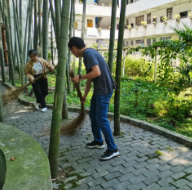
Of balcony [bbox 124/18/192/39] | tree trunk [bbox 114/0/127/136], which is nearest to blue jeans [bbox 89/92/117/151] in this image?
tree trunk [bbox 114/0/127/136]

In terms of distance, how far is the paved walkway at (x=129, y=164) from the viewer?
2357 millimetres

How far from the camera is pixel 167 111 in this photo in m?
4.78

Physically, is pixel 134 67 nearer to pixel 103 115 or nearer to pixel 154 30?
pixel 103 115

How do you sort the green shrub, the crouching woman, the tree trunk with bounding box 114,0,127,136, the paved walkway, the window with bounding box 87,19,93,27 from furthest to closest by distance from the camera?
the window with bounding box 87,19,93,27 → the green shrub → the crouching woman → the tree trunk with bounding box 114,0,127,136 → the paved walkway

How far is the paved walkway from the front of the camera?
7.73ft

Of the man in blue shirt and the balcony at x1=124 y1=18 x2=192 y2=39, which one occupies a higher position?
the balcony at x1=124 y1=18 x2=192 y2=39

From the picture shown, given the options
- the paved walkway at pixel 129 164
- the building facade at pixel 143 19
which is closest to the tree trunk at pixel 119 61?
the paved walkway at pixel 129 164

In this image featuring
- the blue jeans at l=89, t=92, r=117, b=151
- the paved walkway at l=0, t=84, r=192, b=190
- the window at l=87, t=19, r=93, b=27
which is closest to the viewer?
the paved walkway at l=0, t=84, r=192, b=190

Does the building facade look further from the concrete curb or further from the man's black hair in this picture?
the man's black hair

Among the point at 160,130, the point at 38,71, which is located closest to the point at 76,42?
the point at 160,130

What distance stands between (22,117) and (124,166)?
9.70ft

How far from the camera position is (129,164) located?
278cm

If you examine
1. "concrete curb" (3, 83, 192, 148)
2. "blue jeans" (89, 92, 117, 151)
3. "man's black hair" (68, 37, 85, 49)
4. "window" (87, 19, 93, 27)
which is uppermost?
"window" (87, 19, 93, 27)

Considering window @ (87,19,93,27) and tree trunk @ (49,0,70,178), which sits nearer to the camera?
tree trunk @ (49,0,70,178)
